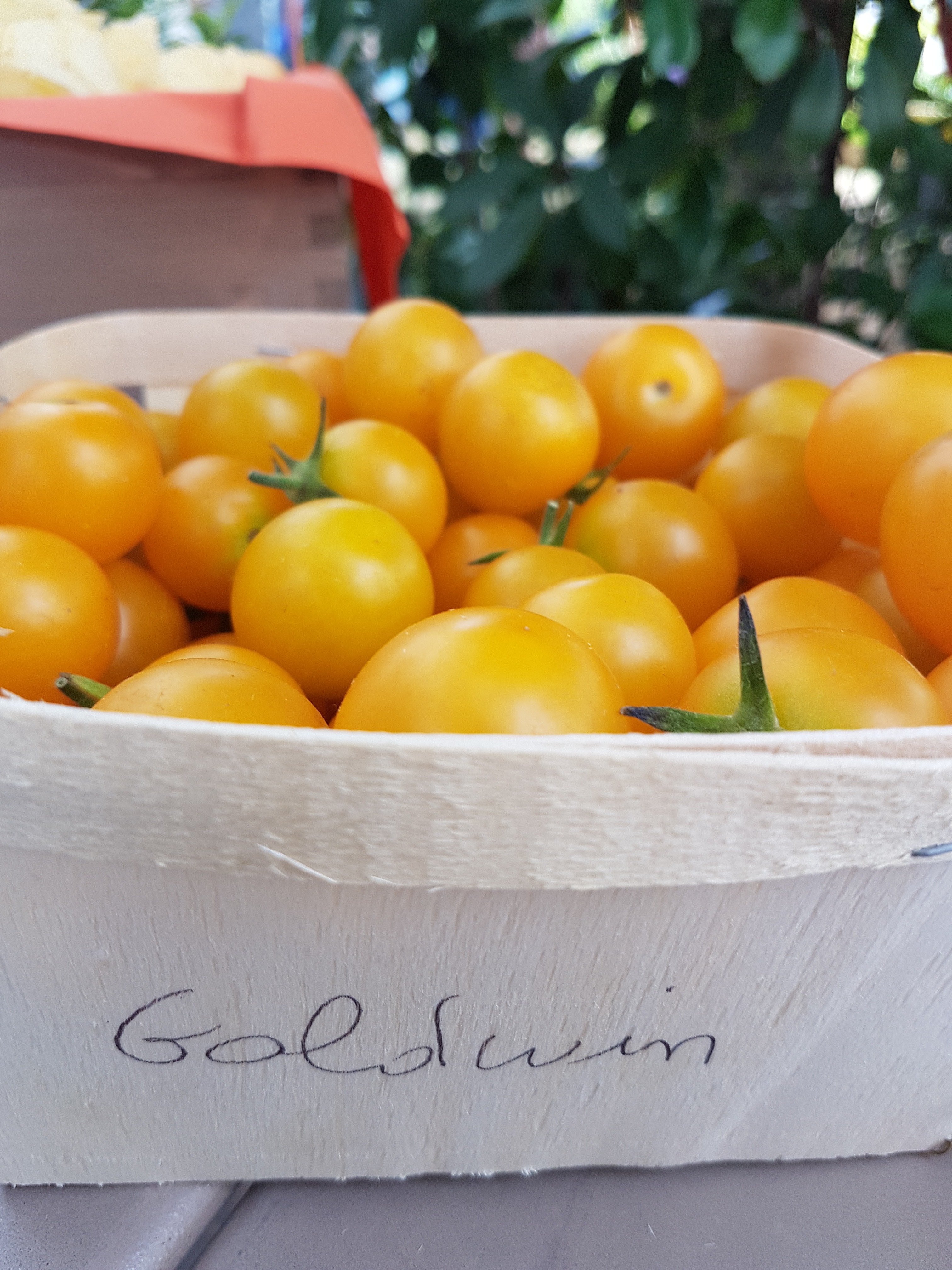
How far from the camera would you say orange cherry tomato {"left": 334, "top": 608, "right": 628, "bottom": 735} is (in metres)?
0.33

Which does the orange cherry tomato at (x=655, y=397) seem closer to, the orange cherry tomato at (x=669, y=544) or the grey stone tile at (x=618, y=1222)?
the orange cherry tomato at (x=669, y=544)

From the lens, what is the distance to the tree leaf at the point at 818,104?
3.18 ft

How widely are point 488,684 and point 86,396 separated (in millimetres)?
421

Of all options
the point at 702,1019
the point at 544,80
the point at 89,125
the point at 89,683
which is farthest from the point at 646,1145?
the point at 544,80

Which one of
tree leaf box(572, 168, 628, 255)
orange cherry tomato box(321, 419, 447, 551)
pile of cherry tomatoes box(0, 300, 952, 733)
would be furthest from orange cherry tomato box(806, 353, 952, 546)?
tree leaf box(572, 168, 628, 255)

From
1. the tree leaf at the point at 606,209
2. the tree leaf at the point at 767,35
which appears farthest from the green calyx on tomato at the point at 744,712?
the tree leaf at the point at 606,209

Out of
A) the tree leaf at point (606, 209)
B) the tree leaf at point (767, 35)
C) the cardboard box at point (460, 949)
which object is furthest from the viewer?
the tree leaf at point (606, 209)

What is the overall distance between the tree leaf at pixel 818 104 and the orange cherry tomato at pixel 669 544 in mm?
621

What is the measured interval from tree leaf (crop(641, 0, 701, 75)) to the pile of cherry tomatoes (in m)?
0.40

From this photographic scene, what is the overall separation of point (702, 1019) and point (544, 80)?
128cm

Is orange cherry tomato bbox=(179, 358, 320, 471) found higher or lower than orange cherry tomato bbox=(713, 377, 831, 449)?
lower

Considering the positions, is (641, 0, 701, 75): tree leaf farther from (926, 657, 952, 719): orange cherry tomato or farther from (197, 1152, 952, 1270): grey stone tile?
(197, 1152, 952, 1270): grey stone tile

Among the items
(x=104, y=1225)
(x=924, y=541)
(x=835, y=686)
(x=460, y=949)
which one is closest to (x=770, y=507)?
(x=924, y=541)

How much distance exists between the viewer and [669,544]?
551mm
